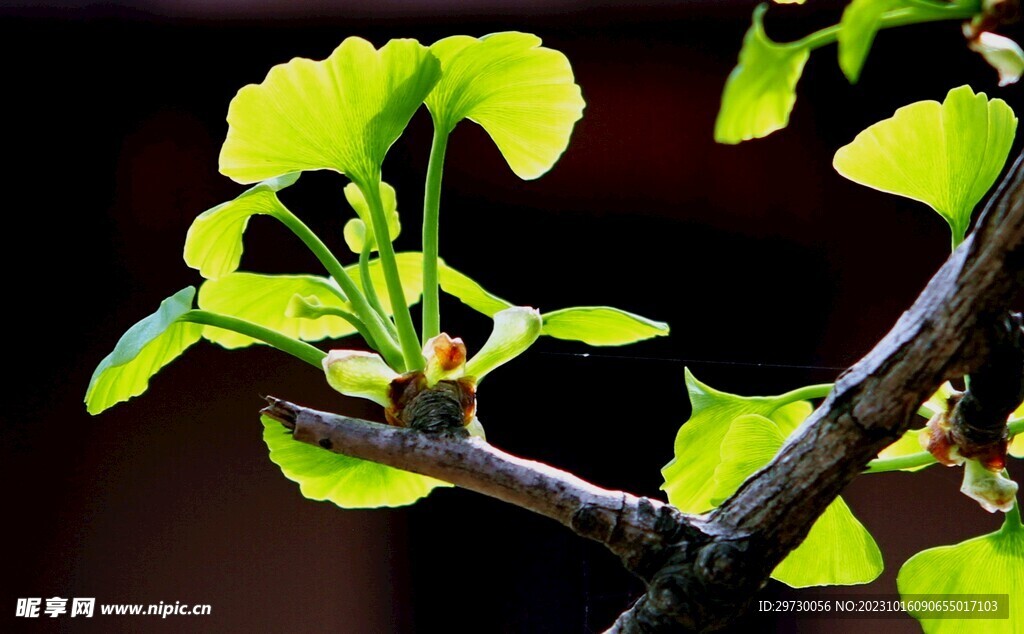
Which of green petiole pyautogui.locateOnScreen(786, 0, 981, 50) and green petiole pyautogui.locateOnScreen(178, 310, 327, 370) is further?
green petiole pyautogui.locateOnScreen(178, 310, 327, 370)

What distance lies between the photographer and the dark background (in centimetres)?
67

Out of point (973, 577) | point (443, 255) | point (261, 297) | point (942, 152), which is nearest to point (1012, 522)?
point (973, 577)

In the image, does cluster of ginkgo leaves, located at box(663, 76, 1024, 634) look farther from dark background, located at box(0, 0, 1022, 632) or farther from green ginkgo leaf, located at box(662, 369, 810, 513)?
dark background, located at box(0, 0, 1022, 632)

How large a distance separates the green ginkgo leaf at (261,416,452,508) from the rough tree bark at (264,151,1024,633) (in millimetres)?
104

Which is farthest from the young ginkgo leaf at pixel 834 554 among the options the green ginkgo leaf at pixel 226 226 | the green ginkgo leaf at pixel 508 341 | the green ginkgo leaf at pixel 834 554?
the green ginkgo leaf at pixel 226 226

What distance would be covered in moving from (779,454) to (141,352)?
0.84 ft

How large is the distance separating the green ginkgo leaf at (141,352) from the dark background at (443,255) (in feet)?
1.11

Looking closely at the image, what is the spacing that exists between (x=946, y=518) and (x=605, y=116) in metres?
0.45

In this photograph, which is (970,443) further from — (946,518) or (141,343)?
(946,518)

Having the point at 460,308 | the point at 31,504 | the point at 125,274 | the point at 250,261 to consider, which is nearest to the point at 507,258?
the point at 460,308

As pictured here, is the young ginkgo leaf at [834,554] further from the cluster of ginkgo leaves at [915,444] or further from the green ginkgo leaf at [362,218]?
the green ginkgo leaf at [362,218]

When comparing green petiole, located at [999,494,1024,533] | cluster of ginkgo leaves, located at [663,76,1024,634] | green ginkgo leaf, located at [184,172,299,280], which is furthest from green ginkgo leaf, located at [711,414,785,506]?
green ginkgo leaf, located at [184,172,299,280]

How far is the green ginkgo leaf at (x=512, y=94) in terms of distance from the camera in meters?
0.33

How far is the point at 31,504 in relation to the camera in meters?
0.69
